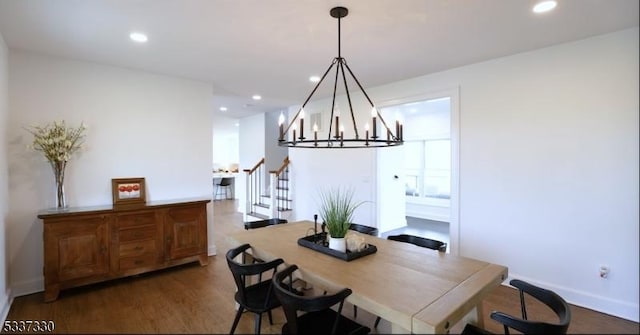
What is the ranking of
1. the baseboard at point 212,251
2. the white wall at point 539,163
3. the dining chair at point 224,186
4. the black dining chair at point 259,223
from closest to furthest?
the white wall at point 539,163
the black dining chair at point 259,223
the baseboard at point 212,251
the dining chair at point 224,186

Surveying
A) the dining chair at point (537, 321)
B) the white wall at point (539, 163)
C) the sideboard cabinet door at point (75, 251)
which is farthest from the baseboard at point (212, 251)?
→ the dining chair at point (537, 321)

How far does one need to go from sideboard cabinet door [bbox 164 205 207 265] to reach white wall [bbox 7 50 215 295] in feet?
1.63

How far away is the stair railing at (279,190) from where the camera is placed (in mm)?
6691

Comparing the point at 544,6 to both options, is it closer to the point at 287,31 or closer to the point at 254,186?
the point at 287,31

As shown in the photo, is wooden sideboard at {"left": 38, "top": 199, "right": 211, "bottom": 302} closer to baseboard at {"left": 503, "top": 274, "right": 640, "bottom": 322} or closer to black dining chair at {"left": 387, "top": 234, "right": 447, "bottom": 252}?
black dining chair at {"left": 387, "top": 234, "right": 447, "bottom": 252}

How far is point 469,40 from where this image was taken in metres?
Answer: 2.94

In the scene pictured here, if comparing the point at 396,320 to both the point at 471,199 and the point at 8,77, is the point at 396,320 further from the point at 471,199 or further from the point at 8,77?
the point at 8,77

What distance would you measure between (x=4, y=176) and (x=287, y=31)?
3.07 meters

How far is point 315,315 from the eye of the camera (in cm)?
153

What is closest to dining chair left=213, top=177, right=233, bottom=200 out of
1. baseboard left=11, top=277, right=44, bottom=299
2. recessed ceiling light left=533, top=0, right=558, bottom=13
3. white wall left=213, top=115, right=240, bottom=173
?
white wall left=213, top=115, right=240, bottom=173

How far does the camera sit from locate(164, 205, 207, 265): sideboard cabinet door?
3.76 meters

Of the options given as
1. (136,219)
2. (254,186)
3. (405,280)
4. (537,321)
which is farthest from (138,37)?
(254,186)

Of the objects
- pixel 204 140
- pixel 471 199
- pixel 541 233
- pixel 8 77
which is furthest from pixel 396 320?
pixel 8 77

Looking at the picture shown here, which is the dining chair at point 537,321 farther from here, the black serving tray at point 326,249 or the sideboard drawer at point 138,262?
the sideboard drawer at point 138,262
